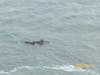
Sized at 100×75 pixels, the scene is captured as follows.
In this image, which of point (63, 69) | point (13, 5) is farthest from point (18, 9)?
point (63, 69)

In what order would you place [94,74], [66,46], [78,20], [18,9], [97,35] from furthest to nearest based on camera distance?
[18,9] < [78,20] < [97,35] < [66,46] < [94,74]

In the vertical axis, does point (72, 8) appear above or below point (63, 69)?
above

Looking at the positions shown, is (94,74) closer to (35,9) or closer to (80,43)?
(80,43)

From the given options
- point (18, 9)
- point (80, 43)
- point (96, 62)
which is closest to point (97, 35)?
point (80, 43)

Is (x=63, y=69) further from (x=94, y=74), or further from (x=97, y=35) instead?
(x=97, y=35)

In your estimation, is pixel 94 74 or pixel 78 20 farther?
pixel 78 20

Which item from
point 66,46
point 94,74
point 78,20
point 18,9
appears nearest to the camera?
point 94,74
